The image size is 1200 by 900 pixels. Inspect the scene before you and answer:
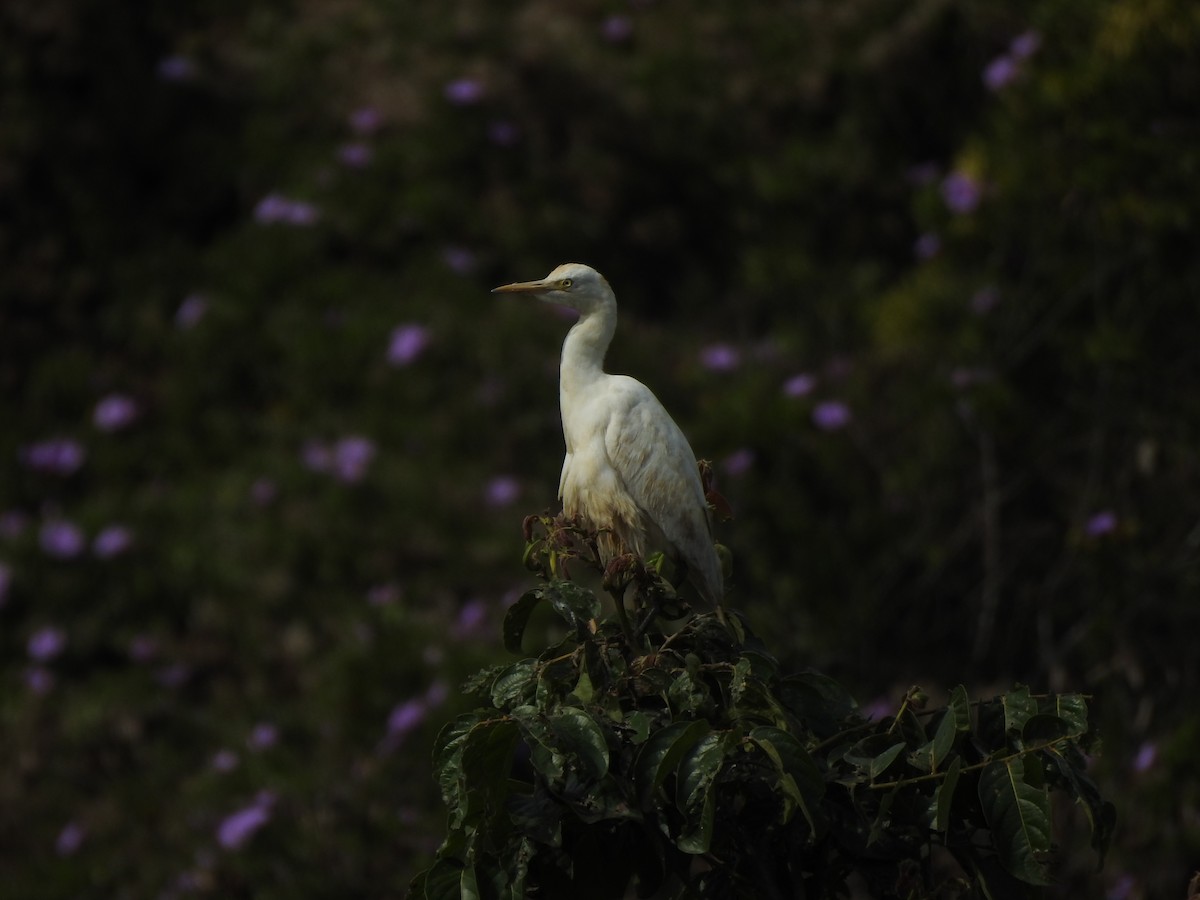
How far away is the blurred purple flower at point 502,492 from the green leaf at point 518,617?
361cm

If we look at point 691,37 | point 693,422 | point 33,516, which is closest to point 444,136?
point 691,37

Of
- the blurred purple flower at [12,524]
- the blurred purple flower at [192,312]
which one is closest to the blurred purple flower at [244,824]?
the blurred purple flower at [12,524]

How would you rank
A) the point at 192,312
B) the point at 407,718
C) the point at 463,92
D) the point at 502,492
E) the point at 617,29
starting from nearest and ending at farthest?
the point at 407,718, the point at 502,492, the point at 192,312, the point at 463,92, the point at 617,29

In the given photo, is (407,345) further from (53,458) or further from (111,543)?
(53,458)

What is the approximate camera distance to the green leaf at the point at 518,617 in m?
2.30

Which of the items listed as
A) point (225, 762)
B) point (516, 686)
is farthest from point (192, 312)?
point (516, 686)

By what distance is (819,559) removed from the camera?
20.4 ft

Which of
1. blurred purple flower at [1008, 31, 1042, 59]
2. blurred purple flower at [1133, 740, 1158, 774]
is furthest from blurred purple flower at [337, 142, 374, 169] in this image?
blurred purple flower at [1133, 740, 1158, 774]

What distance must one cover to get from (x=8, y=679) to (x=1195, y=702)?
4.28 m

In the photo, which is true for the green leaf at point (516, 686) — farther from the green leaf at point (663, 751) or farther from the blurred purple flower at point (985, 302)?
the blurred purple flower at point (985, 302)

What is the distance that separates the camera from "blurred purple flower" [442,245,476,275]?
702 cm

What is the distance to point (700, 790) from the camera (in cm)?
206

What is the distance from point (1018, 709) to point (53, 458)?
17.2 ft

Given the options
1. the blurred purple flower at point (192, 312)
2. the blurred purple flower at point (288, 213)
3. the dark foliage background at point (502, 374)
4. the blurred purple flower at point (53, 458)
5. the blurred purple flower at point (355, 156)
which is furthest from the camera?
the blurred purple flower at point (355, 156)
